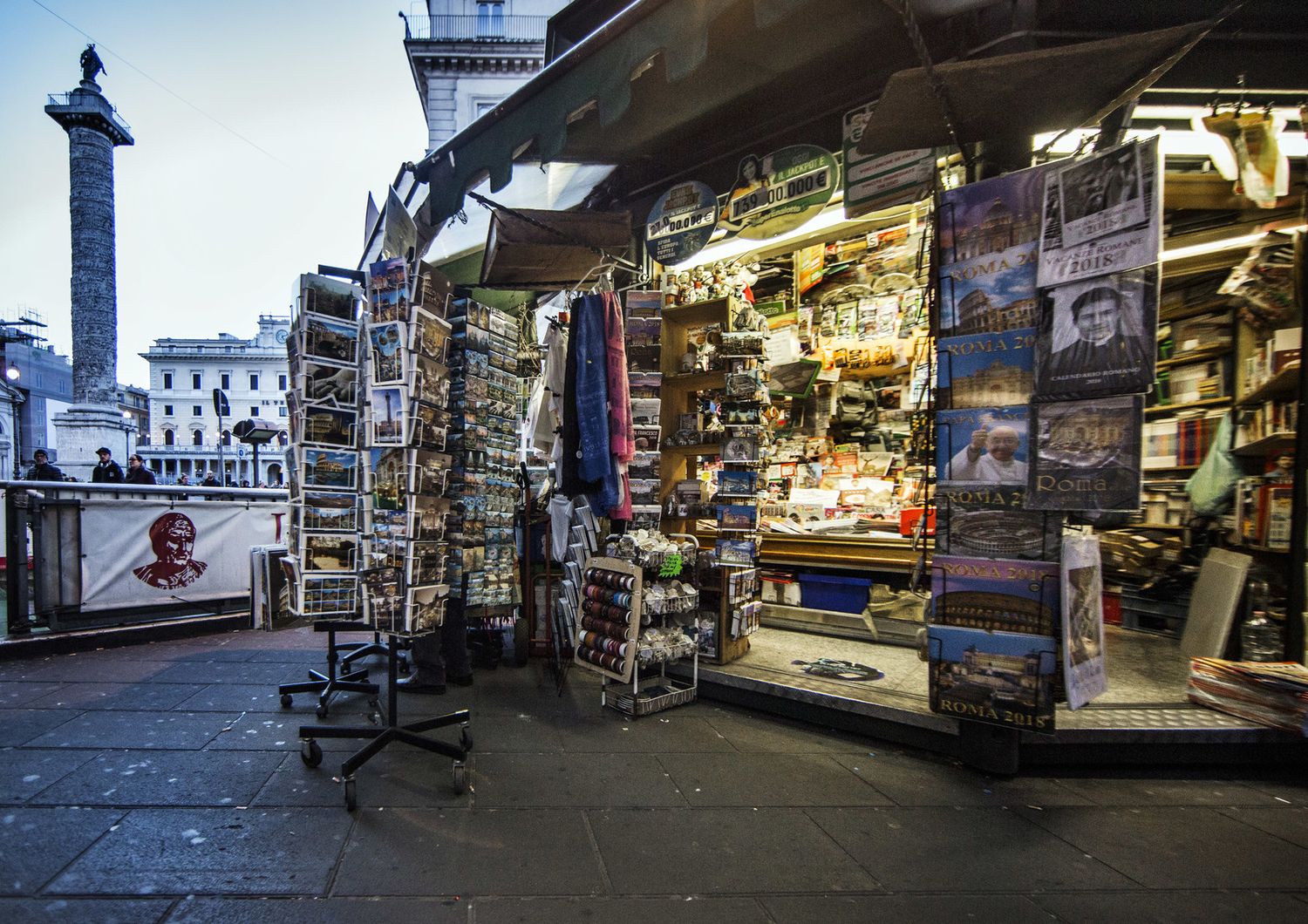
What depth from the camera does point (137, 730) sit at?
3.55m

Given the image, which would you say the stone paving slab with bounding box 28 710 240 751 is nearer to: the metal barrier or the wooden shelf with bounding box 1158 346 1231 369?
the metal barrier

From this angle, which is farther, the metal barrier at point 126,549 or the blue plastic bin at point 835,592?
the blue plastic bin at point 835,592

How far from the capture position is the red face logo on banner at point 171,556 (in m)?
6.20

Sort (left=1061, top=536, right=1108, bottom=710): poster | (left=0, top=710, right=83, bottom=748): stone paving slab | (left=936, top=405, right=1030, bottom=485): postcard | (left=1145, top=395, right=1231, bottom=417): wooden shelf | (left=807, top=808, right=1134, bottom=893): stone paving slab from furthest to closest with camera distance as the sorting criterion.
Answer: (left=1145, top=395, right=1231, bottom=417): wooden shelf
(left=0, top=710, right=83, bottom=748): stone paving slab
(left=936, top=405, right=1030, bottom=485): postcard
(left=1061, top=536, right=1108, bottom=710): poster
(left=807, top=808, right=1134, bottom=893): stone paving slab

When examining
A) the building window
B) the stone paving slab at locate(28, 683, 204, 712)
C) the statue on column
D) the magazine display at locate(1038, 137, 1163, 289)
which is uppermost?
the building window

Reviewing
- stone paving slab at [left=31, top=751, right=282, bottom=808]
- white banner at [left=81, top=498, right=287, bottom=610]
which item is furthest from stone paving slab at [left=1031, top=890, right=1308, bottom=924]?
white banner at [left=81, top=498, right=287, bottom=610]

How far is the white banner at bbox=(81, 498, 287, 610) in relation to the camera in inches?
229

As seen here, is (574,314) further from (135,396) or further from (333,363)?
(135,396)

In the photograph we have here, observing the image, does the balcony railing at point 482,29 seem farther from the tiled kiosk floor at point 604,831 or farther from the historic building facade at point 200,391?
the historic building facade at point 200,391

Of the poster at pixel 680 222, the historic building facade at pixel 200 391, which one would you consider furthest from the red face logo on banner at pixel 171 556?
the historic building facade at pixel 200 391

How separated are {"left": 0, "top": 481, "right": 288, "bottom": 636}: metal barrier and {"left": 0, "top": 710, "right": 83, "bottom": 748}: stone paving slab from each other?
6.69ft

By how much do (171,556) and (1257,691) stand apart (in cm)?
893

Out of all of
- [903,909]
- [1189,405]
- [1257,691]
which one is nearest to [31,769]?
[903,909]

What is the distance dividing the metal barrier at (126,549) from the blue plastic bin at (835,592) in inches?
225
